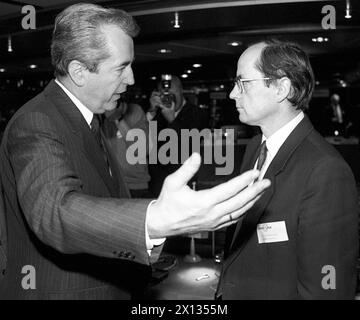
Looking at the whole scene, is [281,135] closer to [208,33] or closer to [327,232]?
[327,232]

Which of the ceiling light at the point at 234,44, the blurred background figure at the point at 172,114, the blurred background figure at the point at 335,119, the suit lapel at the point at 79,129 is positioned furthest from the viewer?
the blurred background figure at the point at 335,119

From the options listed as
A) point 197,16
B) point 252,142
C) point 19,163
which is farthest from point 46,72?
point 19,163

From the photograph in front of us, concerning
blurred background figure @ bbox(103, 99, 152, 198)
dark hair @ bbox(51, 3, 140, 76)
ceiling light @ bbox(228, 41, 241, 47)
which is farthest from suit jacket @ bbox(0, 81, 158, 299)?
ceiling light @ bbox(228, 41, 241, 47)

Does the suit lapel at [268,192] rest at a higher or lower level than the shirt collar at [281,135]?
lower

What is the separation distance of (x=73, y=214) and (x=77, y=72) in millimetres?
574

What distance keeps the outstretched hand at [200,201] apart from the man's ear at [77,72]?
0.65 m

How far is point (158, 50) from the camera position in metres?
7.99

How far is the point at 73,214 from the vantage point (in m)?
0.73

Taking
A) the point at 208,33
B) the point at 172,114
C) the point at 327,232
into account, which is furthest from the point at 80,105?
the point at 208,33

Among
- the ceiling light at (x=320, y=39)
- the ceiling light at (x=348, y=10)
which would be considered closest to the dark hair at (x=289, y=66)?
the ceiling light at (x=348, y=10)

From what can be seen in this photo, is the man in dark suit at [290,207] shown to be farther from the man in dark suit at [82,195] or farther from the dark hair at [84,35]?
the dark hair at [84,35]

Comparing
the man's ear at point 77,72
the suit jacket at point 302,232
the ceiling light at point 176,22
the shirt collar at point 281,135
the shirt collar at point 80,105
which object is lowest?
the suit jacket at point 302,232

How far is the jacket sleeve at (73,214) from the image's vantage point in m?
0.71

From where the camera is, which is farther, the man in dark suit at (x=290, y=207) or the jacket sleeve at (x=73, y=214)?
the man in dark suit at (x=290, y=207)
